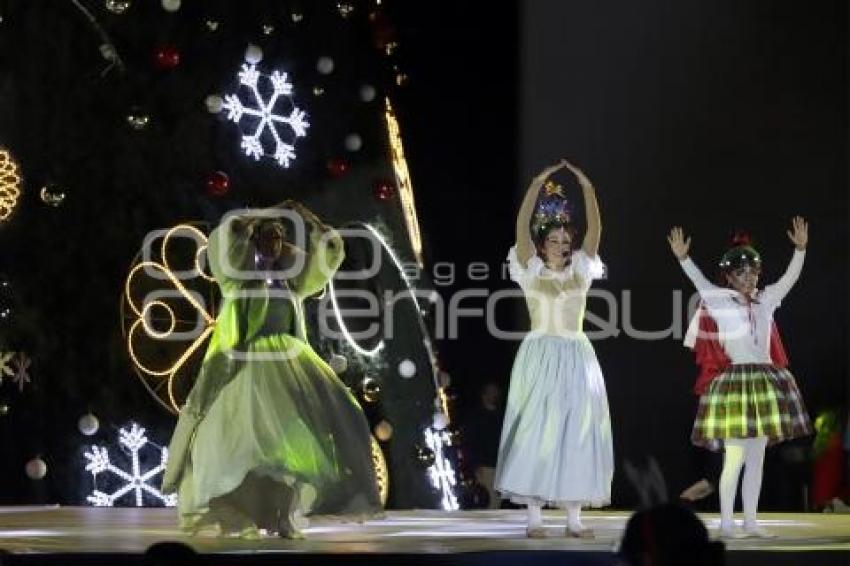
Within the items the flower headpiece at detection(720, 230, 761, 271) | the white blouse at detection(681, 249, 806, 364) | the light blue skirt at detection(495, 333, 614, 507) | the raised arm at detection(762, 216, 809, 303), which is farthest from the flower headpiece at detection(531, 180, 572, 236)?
the raised arm at detection(762, 216, 809, 303)

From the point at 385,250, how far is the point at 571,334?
2297 millimetres

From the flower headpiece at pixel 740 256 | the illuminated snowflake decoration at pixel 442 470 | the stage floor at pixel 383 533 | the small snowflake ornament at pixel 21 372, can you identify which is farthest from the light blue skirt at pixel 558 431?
the small snowflake ornament at pixel 21 372

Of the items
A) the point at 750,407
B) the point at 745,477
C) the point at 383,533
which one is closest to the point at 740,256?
the point at 750,407

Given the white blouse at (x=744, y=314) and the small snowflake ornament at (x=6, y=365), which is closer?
the white blouse at (x=744, y=314)

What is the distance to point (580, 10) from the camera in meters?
9.59

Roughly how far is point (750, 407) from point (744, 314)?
0.40 metres

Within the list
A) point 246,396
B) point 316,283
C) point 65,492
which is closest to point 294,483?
point 246,396

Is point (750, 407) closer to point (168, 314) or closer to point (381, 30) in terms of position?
point (168, 314)

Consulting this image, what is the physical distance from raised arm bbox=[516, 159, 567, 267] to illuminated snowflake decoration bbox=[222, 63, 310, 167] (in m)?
2.23

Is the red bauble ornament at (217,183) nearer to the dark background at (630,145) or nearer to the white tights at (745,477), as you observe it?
the dark background at (630,145)

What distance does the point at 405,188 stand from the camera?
956 centimetres

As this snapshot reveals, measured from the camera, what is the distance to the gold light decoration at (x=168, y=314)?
354 inches

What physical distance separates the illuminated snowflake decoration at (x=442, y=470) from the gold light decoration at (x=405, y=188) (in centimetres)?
87

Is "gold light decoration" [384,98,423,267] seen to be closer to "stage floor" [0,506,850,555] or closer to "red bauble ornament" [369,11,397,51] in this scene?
"red bauble ornament" [369,11,397,51]
